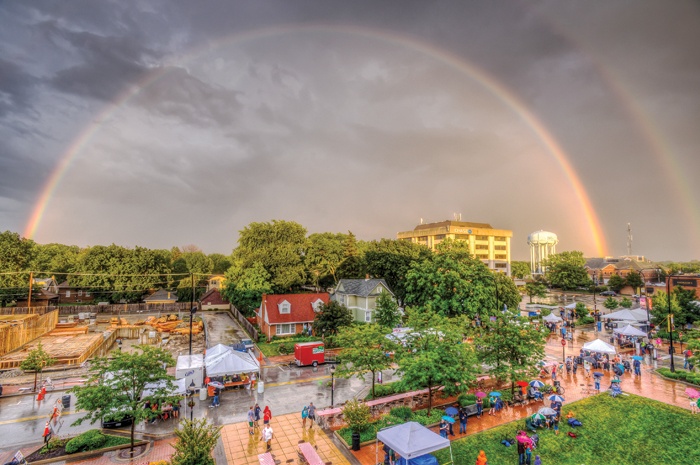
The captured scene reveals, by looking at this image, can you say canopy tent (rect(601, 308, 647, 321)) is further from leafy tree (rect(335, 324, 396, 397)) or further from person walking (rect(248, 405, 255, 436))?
person walking (rect(248, 405, 255, 436))

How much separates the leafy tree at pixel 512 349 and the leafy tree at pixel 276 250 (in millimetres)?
36586

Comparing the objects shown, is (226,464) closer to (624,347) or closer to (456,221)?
(624,347)

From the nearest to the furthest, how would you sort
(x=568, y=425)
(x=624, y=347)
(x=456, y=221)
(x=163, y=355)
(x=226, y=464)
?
(x=226, y=464) → (x=163, y=355) → (x=568, y=425) → (x=624, y=347) → (x=456, y=221)

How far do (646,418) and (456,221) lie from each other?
130 m

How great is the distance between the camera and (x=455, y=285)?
39500 millimetres

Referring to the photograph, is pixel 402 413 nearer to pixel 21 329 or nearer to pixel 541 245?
pixel 21 329

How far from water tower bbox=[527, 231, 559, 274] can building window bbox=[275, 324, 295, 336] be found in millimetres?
144080

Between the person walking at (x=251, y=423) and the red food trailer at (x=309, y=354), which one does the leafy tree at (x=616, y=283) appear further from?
the person walking at (x=251, y=423)

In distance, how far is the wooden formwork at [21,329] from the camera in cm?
3675

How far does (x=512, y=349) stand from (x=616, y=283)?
9072cm

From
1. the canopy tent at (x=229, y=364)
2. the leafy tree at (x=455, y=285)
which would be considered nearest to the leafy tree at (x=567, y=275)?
the leafy tree at (x=455, y=285)

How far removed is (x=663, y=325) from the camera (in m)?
42.6

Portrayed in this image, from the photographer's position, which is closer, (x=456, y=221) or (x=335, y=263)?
(x=335, y=263)

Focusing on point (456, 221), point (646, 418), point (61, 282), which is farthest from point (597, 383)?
point (456, 221)
